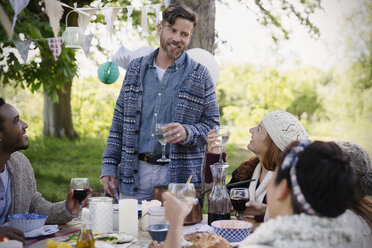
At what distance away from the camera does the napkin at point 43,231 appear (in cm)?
202

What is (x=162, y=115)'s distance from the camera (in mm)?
2857

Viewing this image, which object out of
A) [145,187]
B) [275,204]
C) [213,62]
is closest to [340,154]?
[275,204]

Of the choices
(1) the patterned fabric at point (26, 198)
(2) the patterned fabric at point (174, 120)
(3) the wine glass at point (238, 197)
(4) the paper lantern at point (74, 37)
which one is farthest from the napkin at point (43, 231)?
(4) the paper lantern at point (74, 37)

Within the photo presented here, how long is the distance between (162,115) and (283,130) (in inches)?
31.1

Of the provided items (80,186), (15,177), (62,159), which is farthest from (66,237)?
(62,159)

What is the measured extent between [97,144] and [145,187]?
8530 mm

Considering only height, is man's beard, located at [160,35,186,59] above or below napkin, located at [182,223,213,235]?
above

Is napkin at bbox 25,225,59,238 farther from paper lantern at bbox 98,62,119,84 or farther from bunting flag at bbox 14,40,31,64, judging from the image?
paper lantern at bbox 98,62,119,84

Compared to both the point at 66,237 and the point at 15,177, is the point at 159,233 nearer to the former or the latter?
the point at 66,237

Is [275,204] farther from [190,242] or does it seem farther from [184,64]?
[184,64]

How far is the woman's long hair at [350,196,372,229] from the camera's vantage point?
198 cm

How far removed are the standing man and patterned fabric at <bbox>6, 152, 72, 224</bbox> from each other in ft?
1.48

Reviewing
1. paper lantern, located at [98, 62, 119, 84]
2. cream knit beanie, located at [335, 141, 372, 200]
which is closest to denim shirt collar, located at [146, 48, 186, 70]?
cream knit beanie, located at [335, 141, 372, 200]

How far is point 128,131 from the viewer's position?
2.82 metres
